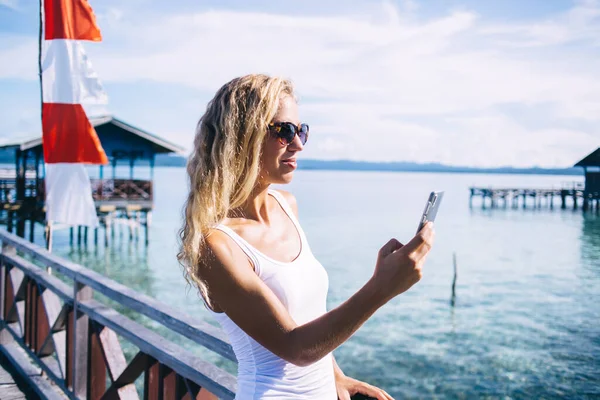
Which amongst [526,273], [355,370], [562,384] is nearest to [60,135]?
[355,370]

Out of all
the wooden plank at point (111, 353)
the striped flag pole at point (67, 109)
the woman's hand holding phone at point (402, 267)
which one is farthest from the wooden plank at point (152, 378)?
the striped flag pole at point (67, 109)

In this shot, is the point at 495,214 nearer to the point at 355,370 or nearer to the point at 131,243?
the point at 131,243

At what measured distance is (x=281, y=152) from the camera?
5.96ft

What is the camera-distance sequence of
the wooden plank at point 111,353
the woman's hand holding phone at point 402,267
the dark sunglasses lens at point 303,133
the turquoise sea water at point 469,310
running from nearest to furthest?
the woman's hand holding phone at point 402,267 → the dark sunglasses lens at point 303,133 → the wooden plank at point 111,353 → the turquoise sea water at point 469,310

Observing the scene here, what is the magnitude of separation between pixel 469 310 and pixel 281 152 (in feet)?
75.2

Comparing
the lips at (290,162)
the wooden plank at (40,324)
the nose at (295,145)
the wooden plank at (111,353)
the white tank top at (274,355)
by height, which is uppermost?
the nose at (295,145)

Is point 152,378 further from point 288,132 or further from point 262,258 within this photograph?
point 288,132

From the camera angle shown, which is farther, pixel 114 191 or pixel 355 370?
pixel 114 191

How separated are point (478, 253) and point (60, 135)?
128 feet

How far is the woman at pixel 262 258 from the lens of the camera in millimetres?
1471

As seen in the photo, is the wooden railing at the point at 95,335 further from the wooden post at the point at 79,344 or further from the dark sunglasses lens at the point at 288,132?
the dark sunglasses lens at the point at 288,132

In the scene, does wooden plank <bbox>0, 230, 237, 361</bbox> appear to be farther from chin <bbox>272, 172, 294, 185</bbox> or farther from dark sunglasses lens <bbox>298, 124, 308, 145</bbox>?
dark sunglasses lens <bbox>298, 124, 308, 145</bbox>

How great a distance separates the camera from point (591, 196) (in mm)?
59750

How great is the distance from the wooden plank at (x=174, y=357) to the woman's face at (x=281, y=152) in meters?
0.89
